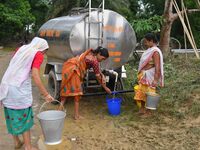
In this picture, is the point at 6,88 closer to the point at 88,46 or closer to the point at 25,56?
the point at 25,56

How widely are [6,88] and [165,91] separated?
14.4 ft

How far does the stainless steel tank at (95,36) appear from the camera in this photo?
6.69m

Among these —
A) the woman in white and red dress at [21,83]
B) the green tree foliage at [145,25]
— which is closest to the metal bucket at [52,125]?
the woman in white and red dress at [21,83]

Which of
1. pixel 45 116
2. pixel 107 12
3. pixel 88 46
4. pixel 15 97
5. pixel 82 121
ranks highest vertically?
pixel 107 12

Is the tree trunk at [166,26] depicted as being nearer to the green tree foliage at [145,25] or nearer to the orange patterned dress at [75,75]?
the green tree foliage at [145,25]

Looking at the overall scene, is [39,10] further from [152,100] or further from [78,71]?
[152,100]

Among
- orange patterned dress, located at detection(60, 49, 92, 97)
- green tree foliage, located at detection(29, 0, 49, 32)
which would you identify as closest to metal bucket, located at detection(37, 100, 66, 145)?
orange patterned dress, located at detection(60, 49, 92, 97)

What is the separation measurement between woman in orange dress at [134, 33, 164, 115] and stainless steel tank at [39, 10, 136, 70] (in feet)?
3.93

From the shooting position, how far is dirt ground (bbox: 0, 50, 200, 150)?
15.9ft

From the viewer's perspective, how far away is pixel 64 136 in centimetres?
532

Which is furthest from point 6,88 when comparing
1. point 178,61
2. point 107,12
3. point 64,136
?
point 178,61

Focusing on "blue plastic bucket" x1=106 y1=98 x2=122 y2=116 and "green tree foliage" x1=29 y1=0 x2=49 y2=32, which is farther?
"green tree foliage" x1=29 y1=0 x2=49 y2=32

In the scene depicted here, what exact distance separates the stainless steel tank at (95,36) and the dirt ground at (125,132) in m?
1.30

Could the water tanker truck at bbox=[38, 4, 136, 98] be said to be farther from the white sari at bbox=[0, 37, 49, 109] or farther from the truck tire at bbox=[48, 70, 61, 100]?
the white sari at bbox=[0, 37, 49, 109]
